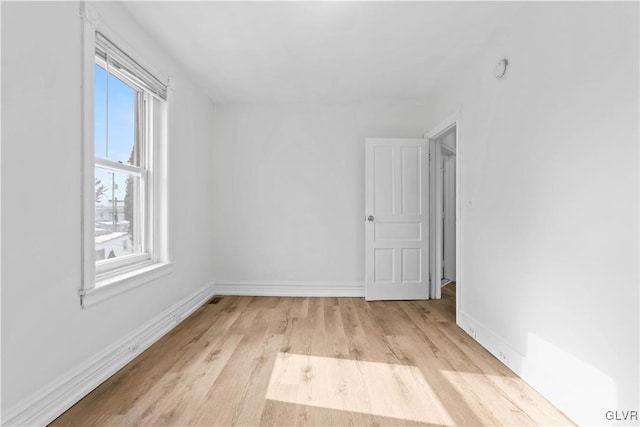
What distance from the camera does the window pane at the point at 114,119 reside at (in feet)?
7.25

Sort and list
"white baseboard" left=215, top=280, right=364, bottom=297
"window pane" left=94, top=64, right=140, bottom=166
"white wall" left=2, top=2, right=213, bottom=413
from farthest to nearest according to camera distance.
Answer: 1. "white baseboard" left=215, top=280, right=364, bottom=297
2. "window pane" left=94, top=64, right=140, bottom=166
3. "white wall" left=2, top=2, right=213, bottom=413

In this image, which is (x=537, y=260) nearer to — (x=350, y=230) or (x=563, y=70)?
(x=563, y=70)

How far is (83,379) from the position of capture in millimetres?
1862

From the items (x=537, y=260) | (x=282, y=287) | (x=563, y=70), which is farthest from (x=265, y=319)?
(x=563, y=70)

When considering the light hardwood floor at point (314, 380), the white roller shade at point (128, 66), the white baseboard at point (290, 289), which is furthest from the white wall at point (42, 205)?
the white baseboard at point (290, 289)

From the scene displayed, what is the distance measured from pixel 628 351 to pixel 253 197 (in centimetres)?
369

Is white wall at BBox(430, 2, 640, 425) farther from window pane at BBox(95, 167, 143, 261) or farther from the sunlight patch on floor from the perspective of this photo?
window pane at BBox(95, 167, 143, 261)

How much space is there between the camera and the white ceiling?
2.26 meters

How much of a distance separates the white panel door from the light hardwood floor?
82cm

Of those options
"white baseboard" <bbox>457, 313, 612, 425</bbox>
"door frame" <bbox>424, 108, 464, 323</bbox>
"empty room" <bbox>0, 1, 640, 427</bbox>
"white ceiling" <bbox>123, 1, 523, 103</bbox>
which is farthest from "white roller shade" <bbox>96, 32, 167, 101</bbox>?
"white baseboard" <bbox>457, 313, 612, 425</bbox>

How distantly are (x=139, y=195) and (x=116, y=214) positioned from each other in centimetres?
37

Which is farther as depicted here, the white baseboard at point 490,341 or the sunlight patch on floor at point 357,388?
the white baseboard at point 490,341

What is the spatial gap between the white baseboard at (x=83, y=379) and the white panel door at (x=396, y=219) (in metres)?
2.35

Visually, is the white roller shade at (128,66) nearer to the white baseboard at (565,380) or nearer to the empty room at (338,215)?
the empty room at (338,215)
